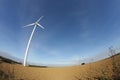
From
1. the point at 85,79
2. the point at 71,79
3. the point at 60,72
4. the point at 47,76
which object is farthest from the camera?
the point at 60,72

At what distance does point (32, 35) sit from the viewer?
39281mm

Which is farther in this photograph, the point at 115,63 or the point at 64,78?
the point at 64,78

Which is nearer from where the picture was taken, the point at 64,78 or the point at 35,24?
the point at 64,78

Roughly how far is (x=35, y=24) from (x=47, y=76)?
2179cm

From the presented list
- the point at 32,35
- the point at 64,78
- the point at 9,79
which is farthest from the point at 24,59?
the point at 9,79

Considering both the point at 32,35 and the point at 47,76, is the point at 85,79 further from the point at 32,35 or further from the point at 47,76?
the point at 32,35

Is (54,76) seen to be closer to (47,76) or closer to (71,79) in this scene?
(47,76)

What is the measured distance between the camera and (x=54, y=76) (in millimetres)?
25375

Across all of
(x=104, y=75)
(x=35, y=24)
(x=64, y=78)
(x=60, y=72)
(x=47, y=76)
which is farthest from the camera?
(x=35, y=24)

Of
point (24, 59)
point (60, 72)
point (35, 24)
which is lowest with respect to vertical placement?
point (60, 72)

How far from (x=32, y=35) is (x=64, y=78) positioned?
1917 cm

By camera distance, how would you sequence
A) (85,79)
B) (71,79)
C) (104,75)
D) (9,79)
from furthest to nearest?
(71,79)
(85,79)
(104,75)
(9,79)

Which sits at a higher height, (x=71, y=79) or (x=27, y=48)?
(x=27, y=48)

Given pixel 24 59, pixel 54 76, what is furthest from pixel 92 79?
pixel 24 59
